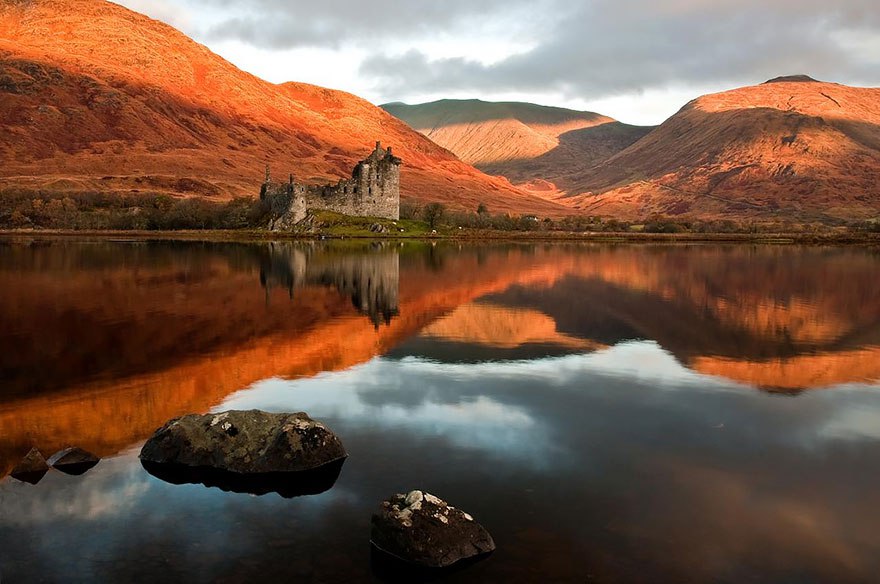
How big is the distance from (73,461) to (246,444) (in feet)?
10.3

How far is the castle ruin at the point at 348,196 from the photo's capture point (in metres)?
102

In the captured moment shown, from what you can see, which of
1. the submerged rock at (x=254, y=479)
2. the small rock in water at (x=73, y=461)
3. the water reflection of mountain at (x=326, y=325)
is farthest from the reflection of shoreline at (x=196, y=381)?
the submerged rock at (x=254, y=479)

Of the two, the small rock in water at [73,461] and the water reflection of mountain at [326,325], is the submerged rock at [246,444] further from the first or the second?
the water reflection of mountain at [326,325]

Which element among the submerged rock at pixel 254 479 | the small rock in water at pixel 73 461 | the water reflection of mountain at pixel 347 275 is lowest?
the water reflection of mountain at pixel 347 275

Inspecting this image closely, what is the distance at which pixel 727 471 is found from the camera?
1301 cm

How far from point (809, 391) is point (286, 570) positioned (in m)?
16.2

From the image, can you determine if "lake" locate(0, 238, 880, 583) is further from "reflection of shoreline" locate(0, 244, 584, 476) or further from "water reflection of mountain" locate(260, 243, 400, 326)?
"water reflection of mountain" locate(260, 243, 400, 326)

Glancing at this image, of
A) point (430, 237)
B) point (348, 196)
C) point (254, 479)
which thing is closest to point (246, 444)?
point (254, 479)

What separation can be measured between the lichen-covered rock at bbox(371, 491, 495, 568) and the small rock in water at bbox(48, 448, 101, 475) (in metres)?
6.10

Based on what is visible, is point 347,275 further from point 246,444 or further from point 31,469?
point 31,469

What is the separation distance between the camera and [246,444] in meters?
13.0

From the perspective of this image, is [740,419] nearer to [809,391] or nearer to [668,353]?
[809,391]

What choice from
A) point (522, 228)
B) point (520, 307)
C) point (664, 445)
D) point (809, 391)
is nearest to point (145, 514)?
point (664, 445)

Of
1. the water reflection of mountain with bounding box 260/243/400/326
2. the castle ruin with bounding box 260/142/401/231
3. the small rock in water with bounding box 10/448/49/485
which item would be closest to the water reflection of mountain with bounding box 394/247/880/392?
the water reflection of mountain with bounding box 260/243/400/326
